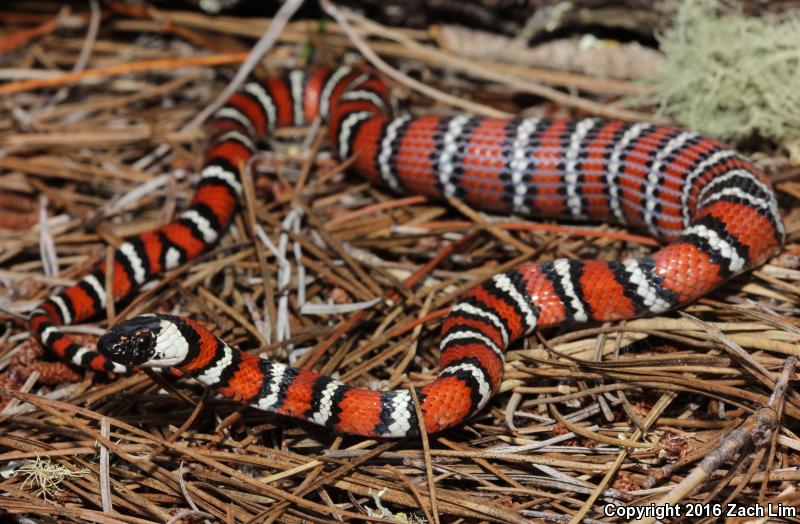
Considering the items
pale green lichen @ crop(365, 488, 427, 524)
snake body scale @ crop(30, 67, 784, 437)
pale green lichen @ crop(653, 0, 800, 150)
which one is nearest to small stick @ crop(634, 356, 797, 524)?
snake body scale @ crop(30, 67, 784, 437)

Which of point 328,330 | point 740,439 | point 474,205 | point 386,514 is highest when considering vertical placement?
point 474,205

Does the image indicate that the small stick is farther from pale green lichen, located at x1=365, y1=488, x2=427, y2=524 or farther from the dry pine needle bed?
pale green lichen, located at x1=365, y1=488, x2=427, y2=524

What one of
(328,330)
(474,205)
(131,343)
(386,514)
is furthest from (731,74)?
(131,343)

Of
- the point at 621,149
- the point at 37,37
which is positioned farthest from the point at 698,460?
the point at 37,37

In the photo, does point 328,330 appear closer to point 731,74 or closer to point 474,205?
point 474,205

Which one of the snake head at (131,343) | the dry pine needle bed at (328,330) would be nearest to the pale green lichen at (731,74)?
the dry pine needle bed at (328,330)

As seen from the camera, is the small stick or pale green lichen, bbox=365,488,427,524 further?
pale green lichen, bbox=365,488,427,524

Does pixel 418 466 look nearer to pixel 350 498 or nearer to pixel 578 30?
pixel 350 498
